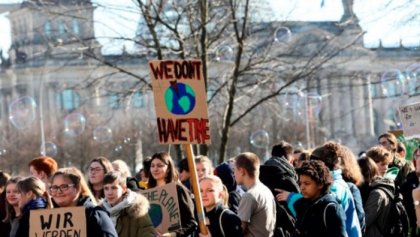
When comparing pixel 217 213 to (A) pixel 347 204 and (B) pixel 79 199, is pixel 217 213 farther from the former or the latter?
(B) pixel 79 199

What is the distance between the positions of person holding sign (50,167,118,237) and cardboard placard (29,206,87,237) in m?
0.06

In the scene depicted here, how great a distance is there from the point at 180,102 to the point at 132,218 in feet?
3.28

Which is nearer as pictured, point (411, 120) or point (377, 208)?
point (377, 208)

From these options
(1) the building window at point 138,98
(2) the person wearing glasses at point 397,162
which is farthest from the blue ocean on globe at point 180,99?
(1) the building window at point 138,98

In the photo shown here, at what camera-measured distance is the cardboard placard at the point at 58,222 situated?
29.7ft

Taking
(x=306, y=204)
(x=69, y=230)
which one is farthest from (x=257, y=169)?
(x=69, y=230)

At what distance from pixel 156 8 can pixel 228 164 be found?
29.1 feet

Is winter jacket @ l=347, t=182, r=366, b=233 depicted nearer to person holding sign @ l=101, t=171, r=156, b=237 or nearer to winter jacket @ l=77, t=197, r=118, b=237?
person holding sign @ l=101, t=171, r=156, b=237

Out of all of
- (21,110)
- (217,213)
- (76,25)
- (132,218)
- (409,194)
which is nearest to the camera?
(132,218)

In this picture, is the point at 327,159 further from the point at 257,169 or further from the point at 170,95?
the point at 170,95

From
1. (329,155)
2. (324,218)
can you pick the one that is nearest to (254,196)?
(329,155)

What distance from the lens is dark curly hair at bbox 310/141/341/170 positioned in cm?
1036

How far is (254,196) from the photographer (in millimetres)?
10438

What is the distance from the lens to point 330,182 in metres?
9.34
